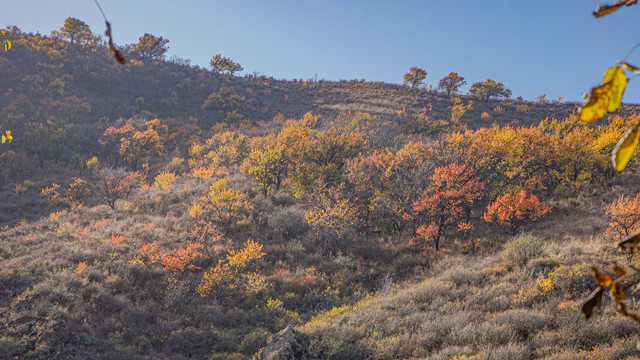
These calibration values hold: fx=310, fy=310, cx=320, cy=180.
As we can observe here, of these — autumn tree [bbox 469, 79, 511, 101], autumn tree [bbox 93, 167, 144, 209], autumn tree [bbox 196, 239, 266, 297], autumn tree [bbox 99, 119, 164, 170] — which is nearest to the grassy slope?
autumn tree [bbox 196, 239, 266, 297]

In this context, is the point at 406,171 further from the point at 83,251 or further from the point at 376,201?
the point at 83,251

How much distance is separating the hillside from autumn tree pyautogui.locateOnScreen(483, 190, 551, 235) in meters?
0.11

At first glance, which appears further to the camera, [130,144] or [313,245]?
[130,144]

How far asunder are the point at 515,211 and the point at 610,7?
1743 cm

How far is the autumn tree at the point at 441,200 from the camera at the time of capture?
16594 mm

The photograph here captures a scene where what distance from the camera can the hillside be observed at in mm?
8555

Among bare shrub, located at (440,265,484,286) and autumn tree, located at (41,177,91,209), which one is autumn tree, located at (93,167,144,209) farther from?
bare shrub, located at (440,265,484,286)

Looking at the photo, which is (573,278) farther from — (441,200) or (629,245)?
(629,245)

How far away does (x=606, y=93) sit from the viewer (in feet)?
3.70

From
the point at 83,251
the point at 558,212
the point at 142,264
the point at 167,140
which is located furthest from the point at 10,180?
the point at 558,212

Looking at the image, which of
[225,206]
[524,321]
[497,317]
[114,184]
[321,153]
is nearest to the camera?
[524,321]

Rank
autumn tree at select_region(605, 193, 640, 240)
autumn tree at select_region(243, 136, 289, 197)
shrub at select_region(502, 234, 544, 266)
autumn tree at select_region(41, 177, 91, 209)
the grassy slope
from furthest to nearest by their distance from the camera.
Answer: autumn tree at select_region(41, 177, 91, 209), autumn tree at select_region(243, 136, 289, 197), shrub at select_region(502, 234, 544, 266), autumn tree at select_region(605, 193, 640, 240), the grassy slope

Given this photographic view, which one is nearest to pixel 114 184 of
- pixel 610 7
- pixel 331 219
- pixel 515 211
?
pixel 331 219

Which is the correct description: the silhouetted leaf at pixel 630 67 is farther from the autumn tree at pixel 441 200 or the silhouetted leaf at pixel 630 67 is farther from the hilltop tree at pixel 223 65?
the hilltop tree at pixel 223 65
